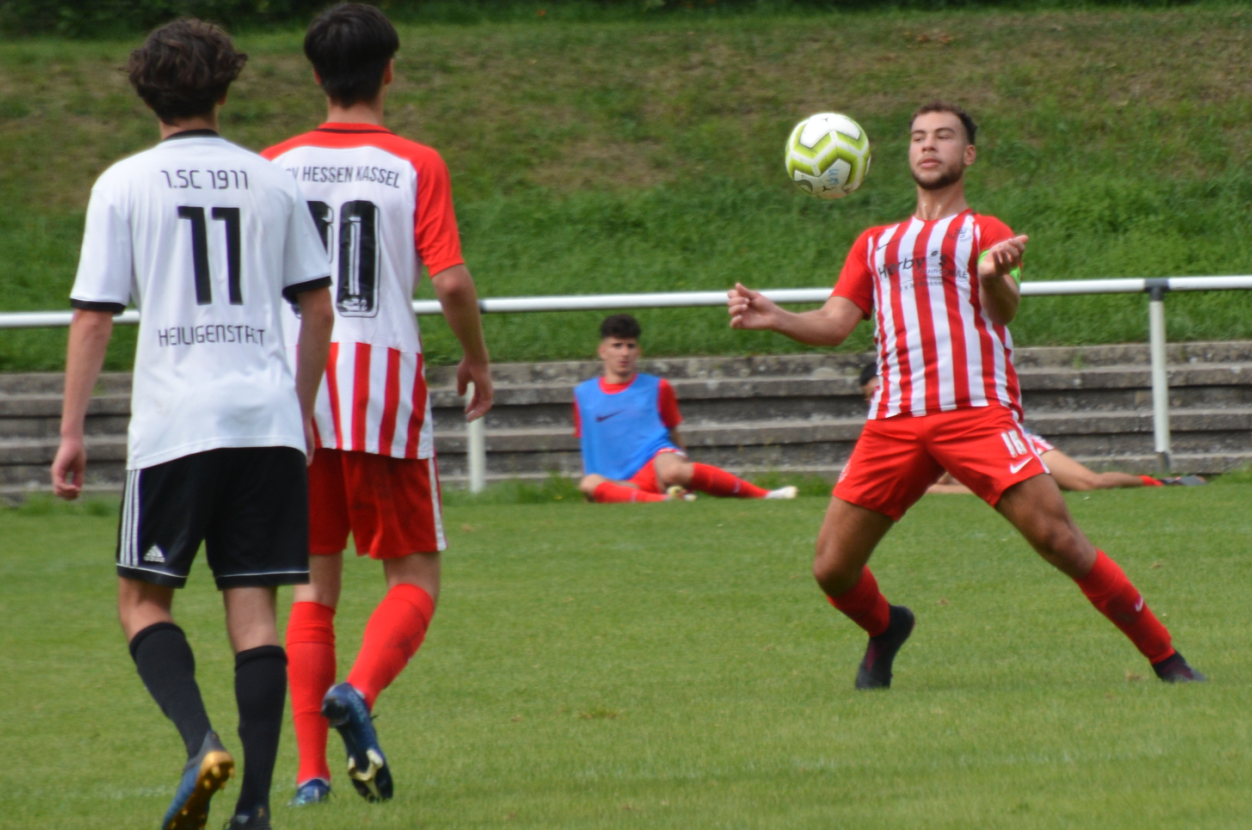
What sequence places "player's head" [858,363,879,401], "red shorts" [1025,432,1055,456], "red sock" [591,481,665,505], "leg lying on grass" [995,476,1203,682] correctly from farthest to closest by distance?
"player's head" [858,363,879,401] < "red sock" [591,481,665,505] < "red shorts" [1025,432,1055,456] < "leg lying on grass" [995,476,1203,682]

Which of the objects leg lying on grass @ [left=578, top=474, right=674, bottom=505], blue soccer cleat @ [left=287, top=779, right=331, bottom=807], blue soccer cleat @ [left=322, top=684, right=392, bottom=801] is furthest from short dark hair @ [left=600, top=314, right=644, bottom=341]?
blue soccer cleat @ [left=322, top=684, right=392, bottom=801]

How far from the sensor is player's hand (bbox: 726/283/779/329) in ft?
17.0

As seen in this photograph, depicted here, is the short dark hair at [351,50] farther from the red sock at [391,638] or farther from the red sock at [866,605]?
the red sock at [866,605]

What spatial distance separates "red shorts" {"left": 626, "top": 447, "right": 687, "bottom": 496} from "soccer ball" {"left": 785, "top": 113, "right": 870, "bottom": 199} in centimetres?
458

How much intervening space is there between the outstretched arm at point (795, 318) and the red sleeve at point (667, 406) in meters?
5.22

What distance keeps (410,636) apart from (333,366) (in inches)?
29.8

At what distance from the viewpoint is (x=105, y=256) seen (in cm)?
346

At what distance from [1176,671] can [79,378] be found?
356 centimetres

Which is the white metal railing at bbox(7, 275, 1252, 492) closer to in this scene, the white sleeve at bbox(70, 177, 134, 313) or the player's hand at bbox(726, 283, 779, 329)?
the player's hand at bbox(726, 283, 779, 329)

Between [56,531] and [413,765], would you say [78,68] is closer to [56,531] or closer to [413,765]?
[56,531]

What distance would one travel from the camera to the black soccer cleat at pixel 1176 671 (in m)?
5.06

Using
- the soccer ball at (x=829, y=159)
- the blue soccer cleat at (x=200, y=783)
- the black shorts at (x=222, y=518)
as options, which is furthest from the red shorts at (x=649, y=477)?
the blue soccer cleat at (x=200, y=783)

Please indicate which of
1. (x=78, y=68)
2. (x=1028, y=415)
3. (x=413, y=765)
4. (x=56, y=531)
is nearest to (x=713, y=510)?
(x=1028, y=415)

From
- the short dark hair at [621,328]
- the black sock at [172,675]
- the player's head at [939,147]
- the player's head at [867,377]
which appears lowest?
the black sock at [172,675]
